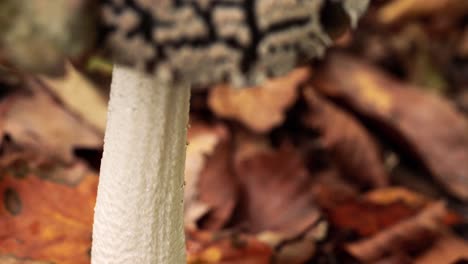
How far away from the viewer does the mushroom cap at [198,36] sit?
2.16 ft

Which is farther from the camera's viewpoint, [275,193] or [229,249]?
[275,193]

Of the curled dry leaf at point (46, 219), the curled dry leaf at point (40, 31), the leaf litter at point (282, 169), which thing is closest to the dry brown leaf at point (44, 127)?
the leaf litter at point (282, 169)

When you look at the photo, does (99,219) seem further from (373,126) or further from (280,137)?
(373,126)

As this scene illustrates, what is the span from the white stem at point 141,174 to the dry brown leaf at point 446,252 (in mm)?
672

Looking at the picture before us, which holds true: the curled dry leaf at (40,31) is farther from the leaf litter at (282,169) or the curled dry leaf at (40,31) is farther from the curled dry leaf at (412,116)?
the curled dry leaf at (412,116)

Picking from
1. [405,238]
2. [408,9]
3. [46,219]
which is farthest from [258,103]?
[408,9]

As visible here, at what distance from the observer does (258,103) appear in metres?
1.88

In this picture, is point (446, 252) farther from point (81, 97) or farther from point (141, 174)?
point (81, 97)

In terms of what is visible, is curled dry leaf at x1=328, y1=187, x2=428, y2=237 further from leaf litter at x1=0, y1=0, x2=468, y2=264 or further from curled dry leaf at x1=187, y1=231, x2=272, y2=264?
curled dry leaf at x1=187, y1=231, x2=272, y2=264

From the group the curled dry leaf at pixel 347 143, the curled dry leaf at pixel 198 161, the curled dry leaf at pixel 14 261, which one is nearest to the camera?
the curled dry leaf at pixel 14 261

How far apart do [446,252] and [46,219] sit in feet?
2.86

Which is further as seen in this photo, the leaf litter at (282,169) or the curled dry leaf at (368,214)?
→ the curled dry leaf at (368,214)

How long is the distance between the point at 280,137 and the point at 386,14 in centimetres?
101

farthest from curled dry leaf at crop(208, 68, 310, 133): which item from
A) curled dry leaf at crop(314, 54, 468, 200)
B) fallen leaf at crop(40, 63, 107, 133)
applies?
fallen leaf at crop(40, 63, 107, 133)
